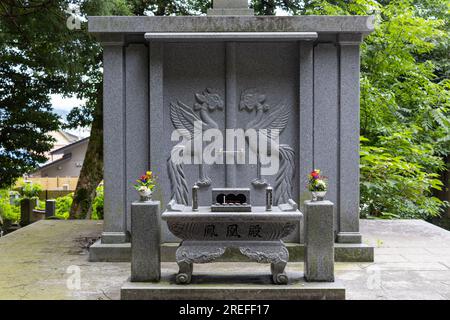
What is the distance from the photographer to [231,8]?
9.71 meters

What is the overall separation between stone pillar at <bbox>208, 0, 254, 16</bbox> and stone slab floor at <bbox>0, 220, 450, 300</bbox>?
4230 mm

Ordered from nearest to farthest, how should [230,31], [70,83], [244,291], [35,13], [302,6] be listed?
[244,291], [230,31], [35,13], [70,83], [302,6]

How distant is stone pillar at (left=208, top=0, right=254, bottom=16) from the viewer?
966 cm

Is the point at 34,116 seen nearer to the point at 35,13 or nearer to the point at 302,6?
the point at 35,13

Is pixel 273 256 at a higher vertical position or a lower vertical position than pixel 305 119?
lower

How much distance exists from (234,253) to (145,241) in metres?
2.60

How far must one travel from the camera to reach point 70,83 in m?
15.2

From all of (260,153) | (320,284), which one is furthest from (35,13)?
(320,284)

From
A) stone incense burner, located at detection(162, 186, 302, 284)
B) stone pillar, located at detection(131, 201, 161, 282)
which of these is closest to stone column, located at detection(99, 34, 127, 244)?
stone pillar, located at detection(131, 201, 161, 282)

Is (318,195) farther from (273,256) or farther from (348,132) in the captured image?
(348,132)

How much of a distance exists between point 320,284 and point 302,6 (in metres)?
13.1

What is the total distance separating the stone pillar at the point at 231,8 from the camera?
966cm

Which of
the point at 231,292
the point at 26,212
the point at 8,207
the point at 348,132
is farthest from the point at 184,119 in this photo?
the point at 8,207

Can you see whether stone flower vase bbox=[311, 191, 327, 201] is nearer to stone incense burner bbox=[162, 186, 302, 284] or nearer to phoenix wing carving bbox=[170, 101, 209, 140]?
stone incense burner bbox=[162, 186, 302, 284]
